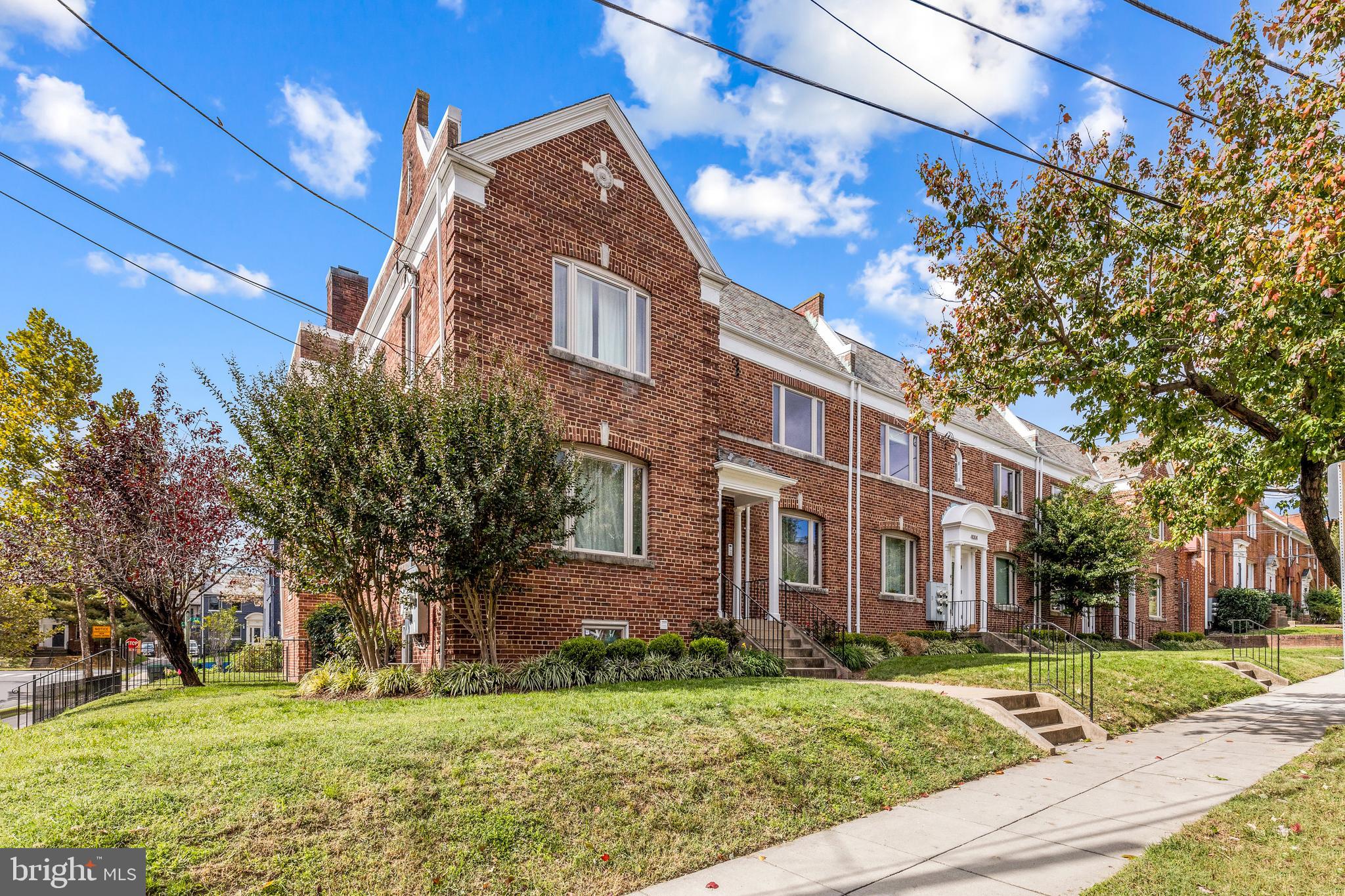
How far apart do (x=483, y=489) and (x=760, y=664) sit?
541 centimetres

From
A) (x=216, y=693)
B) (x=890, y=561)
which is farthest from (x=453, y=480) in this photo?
(x=890, y=561)

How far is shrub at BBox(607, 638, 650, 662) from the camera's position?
11.2m

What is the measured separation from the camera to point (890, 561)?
20.8 metres

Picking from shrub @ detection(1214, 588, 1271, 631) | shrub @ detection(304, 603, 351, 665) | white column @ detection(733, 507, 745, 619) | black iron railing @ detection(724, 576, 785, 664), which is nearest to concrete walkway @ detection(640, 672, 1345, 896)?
black iron railing @ detection(724, 576, 785, 664)

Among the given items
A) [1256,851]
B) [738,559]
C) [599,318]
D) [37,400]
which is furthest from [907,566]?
[37,400]

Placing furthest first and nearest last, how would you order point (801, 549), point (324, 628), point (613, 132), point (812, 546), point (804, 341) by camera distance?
point (804, 341), point (812, 546), point (801, 549), point (324, 628), point (613, 132)

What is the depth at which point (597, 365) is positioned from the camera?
41.5ft

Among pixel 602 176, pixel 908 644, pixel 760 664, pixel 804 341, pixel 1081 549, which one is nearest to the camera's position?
pixel 760 664

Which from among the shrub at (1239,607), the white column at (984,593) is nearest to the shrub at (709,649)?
the white column at (984,593)

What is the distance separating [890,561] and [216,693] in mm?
15321

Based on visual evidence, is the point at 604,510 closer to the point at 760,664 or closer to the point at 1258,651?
the point at 760,664

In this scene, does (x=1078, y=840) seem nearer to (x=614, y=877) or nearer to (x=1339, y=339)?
(x=614, y=877)

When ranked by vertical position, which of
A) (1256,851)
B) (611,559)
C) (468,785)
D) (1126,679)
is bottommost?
(1126,679)

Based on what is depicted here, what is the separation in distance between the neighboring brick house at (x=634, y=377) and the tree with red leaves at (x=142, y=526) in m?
2.51
